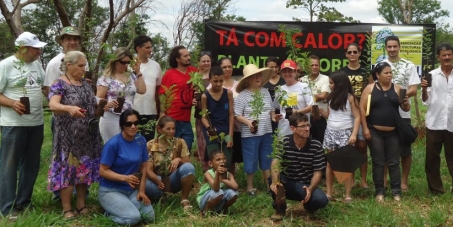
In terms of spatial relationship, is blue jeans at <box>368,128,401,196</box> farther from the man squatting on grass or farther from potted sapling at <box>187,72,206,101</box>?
potted sapling at <box>187,72,206,101</box>

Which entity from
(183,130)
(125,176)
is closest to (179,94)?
(183,130)

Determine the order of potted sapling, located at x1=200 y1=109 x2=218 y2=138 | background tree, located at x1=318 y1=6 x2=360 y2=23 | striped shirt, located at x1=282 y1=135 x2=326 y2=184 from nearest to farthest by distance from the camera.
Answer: striped shirt, located at x1=282 y1=135 x2=326 y2=184, potted sapling, located at x1=200 y1=109 x2=218 y2=138, background tree, located at x1=318 y1=6 x2=360 y2=23

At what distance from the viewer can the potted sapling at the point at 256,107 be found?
4.64m

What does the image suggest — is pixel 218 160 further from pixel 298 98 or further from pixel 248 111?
pixel 298 98

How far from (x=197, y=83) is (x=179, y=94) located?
0.52 meters

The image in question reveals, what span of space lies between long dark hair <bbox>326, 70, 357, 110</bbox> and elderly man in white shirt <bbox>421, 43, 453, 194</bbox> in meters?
0.90

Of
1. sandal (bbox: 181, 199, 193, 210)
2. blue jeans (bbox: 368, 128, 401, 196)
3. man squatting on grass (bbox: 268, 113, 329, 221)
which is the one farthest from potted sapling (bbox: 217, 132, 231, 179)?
blue jeans (bbox: 368, 128, 401, 196)

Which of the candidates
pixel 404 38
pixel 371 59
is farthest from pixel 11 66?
pixel 404 38

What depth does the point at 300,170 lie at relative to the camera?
14.5 feet

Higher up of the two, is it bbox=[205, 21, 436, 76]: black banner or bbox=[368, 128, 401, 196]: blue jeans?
bbox=[205, 21, 436, 76]: black banner

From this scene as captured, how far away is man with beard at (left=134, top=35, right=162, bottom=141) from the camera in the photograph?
524cm

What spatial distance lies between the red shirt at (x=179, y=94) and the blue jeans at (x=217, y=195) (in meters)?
1.28

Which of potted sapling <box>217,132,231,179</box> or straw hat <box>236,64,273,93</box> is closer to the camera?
potted sapling <box>217,132,231,179</box>

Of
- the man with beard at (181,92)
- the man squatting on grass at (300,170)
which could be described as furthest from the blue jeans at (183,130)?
the man squatting on grass at (300,170)
